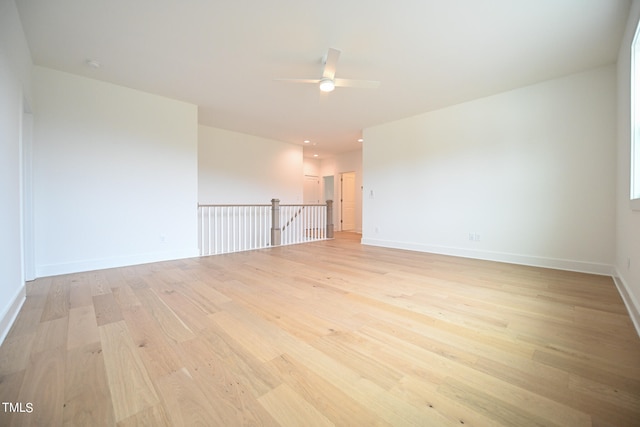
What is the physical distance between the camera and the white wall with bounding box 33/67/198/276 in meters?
3.31

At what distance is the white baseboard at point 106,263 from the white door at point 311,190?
5.43 meters

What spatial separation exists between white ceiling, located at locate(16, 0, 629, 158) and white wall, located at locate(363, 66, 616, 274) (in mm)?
372

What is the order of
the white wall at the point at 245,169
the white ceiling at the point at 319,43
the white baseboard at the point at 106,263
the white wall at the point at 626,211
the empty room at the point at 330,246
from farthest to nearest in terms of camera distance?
the white wall at the point at 245,169 < the white baseboard at the point at 106,263 < the white ceiling at the point at 319,43 < the white wall at the point at 626,211 < the empty room at the point at 330,246

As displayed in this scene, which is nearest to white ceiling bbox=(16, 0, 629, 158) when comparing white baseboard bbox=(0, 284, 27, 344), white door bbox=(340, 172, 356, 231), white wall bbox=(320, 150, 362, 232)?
white baseboard bbox=(0, 284, 27, 344)

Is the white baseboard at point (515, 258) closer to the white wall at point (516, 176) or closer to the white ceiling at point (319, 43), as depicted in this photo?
the white wall at point (516, 176)

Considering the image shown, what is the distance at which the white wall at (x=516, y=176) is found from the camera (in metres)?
3.32

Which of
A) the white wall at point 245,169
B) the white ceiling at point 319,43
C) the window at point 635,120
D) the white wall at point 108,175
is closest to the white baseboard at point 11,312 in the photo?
the white wall at point 108,175

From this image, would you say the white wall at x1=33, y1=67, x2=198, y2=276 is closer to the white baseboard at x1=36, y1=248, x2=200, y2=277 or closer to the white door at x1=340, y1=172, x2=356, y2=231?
the white baseboard at x1=36, y1=248, x2=200, y2=277

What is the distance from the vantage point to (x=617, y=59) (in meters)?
3.03

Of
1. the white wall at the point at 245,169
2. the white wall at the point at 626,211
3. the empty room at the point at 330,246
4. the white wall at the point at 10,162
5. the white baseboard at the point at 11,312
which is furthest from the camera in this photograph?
the white wall at the point at 245,169

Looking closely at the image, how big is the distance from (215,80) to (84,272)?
3.32 m

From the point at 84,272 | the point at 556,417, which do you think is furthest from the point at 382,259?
the point at 84,272

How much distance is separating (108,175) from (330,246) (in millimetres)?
4231

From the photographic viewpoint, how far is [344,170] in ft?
29.0
